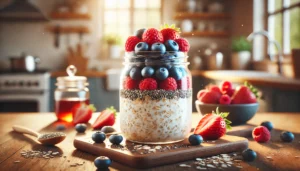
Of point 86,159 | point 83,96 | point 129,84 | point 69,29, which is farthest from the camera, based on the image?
point 69,29

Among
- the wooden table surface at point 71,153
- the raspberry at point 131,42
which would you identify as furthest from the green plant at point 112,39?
the raspberry at point 131,42

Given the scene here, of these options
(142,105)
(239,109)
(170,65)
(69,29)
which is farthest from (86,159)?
(69,29)

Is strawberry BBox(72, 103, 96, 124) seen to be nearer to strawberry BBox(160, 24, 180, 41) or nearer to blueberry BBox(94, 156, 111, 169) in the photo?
strawberry BBox(160, 24, 180, 41)

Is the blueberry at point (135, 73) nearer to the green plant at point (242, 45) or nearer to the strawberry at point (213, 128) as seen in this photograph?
the strawberry at point (213, 128)

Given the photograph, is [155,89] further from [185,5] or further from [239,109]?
[185,5]

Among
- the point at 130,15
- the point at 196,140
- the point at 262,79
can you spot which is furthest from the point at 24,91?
the point at 196,140

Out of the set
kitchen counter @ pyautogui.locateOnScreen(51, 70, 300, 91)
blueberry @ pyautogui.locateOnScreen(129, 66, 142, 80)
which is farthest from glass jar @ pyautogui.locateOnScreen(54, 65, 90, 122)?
kitchen counter @ pyautogui.locateOnScreen(51, 70, 300, 91)
